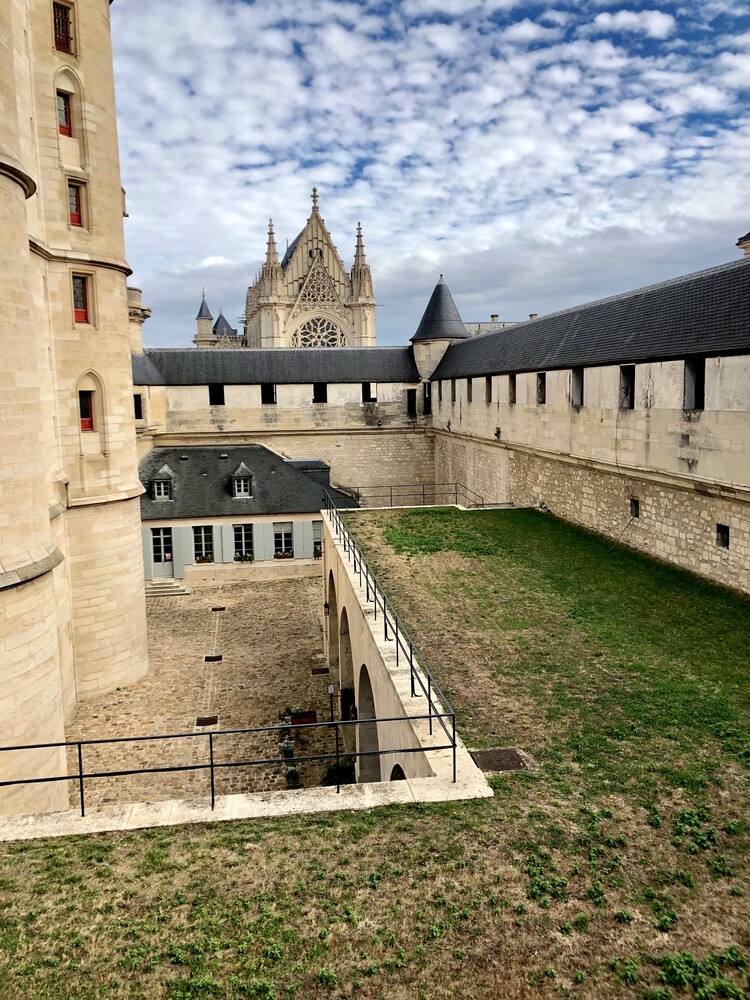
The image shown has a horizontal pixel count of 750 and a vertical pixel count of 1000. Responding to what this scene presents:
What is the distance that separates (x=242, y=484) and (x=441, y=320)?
13148 mm

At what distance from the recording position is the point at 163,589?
21.0m

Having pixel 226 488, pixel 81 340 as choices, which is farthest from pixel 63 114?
pixel 226 488

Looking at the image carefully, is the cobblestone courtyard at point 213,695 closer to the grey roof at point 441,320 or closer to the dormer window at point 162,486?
the dormer window at point 162,486

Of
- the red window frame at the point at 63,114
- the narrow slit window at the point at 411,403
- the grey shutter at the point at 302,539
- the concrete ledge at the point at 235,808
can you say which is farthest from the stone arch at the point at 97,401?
the narrow slit window at the point at 411,403

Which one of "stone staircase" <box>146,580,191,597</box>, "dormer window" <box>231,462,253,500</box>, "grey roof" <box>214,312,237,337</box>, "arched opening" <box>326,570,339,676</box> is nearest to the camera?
"arched opening" <box>326,570,339,676</box>

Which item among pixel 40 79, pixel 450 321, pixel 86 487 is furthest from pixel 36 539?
pixel 450 321

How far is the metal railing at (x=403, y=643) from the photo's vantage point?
20.9 feet

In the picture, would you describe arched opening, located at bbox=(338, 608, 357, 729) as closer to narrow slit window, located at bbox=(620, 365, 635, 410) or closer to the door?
narrow slit window, located at bbox=(620, 365, 635, 410)

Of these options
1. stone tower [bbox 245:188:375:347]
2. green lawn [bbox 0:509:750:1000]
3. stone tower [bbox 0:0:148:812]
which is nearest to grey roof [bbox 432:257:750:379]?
green lawn [bbox 0:509:750:1000]

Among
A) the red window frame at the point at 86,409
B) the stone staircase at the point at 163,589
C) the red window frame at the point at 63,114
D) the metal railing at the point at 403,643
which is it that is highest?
the red window frame at the point at 63,114

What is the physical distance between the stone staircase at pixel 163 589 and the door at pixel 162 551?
374 mm

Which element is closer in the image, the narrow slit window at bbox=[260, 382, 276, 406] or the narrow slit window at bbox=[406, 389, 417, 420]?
the narrow slit window at bbox=[260, 382, 276, 406]

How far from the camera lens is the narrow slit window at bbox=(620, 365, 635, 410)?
1326cm

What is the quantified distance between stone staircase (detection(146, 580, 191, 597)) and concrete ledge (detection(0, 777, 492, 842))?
15563 millimetres
